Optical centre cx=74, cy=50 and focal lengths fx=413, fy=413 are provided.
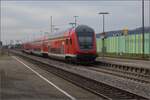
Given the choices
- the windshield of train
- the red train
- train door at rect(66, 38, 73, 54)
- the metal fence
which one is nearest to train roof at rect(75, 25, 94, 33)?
the red train

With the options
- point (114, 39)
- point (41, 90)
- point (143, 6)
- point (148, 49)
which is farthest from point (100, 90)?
point (114, 39)

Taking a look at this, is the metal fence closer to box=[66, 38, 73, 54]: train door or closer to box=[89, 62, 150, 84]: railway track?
box=[66, 38, 73, 54]: train door

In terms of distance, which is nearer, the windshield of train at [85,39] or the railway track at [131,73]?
the railway track at [131,73]

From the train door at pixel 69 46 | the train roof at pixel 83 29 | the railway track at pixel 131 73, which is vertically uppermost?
the train roof at pixel 83 29

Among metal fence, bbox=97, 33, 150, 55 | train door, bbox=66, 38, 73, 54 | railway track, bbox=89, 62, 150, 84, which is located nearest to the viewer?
railway track, bbox=89, 62, 150, 84

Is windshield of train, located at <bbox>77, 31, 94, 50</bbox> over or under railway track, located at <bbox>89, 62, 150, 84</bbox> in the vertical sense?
over

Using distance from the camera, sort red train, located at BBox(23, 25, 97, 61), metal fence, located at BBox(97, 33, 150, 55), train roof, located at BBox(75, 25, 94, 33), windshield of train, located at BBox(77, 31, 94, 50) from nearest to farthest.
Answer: red train, located at BBox(23, 25, 97, 61) → windshield of train, located at BBox(77, 31, 94, 50) → train roof, located at BBox(75, 25, 94, 33) → metal fence, located at BBox(97, 33, 150, 55)

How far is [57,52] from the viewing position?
1732 inches

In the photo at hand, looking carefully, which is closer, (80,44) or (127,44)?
(80,44)

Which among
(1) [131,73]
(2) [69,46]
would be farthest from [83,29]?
(1) [131,73]

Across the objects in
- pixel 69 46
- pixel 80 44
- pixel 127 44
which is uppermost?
pixel 127 44

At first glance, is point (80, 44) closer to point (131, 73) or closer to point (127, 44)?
point (131, 73)

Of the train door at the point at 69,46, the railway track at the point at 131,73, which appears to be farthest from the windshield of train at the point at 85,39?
the railway track at the point at 131,73

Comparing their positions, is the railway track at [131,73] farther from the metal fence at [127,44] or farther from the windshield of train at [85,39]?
the metal fence at [127,44]
